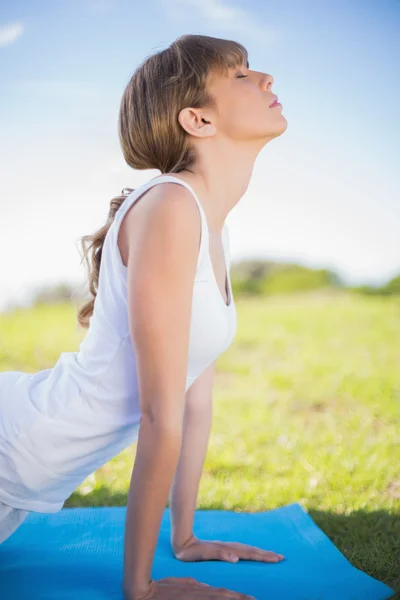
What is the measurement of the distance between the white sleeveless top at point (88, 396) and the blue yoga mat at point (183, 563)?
238 mm

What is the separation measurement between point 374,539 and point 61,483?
1097mm

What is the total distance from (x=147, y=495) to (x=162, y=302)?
0.44m

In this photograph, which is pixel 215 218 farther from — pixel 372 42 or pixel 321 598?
pixel 372 42

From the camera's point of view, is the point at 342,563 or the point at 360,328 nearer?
the point at 342,563

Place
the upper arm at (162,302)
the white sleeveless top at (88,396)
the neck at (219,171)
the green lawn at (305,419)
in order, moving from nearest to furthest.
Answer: the upper arm at (162,302), the white sleeveless top at (88,396), the neck at (219,171), the green lawn at (305,419)

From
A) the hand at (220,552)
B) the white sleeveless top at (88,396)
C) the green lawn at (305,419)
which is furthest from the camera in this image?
the green lawn at (305,419)

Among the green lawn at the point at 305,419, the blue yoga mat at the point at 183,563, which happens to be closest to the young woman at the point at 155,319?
the blue yoga mat at the point at 183,563

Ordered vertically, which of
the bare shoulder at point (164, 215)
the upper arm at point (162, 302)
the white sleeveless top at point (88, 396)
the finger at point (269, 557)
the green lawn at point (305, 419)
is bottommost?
the green lawn at point (305, 419)

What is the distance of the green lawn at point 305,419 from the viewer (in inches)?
95.9

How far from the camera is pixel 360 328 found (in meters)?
6.07

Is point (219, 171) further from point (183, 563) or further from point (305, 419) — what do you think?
point (305, 419)

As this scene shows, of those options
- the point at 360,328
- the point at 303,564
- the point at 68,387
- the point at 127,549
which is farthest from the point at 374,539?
the point at 360,328

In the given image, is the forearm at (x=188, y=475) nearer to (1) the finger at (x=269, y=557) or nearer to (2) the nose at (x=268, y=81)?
(1) the finger at (x=269, y=557)

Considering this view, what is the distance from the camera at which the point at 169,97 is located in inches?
65.7
